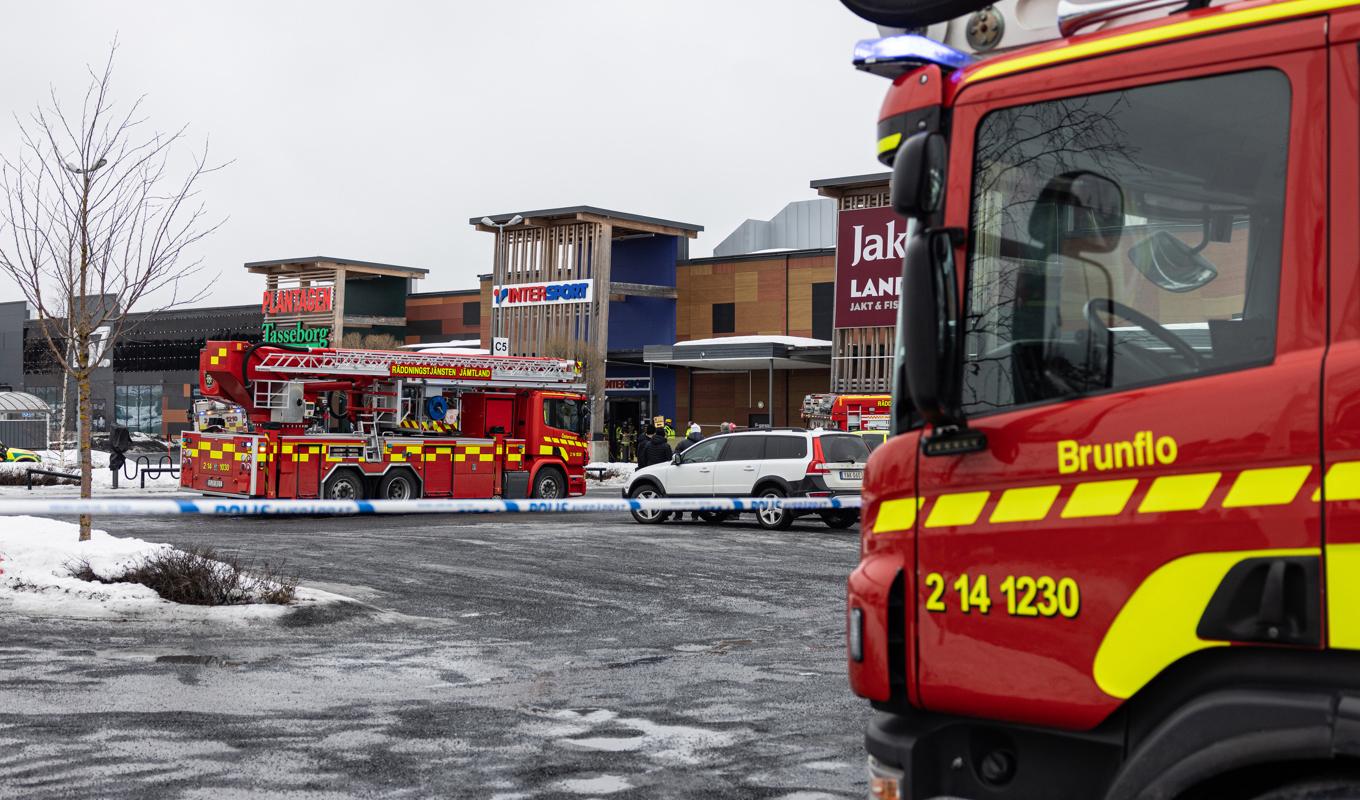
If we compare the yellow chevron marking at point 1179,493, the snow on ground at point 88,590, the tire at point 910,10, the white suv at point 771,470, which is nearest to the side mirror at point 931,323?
the yellow chevron marking at point 1179,493

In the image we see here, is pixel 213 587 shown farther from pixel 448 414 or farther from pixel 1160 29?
pixel 448 414

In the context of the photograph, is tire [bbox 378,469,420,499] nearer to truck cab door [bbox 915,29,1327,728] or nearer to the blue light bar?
the blue light bar

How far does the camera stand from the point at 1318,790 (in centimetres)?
316

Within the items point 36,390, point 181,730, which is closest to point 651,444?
point 181,730

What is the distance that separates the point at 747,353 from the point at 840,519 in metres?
27.1

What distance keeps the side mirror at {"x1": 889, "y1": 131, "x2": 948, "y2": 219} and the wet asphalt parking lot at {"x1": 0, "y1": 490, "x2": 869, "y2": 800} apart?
3.07m

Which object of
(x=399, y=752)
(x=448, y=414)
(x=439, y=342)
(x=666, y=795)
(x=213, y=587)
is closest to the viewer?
(x=666, y=795)

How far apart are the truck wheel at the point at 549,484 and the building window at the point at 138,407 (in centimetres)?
5926

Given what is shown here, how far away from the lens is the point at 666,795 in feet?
19.5

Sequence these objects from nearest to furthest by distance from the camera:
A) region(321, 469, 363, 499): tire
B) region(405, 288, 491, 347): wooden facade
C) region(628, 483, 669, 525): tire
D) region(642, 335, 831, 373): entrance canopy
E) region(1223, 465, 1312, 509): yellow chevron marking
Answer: region(1223, 465, 1312, 509): yellow chevron marking
region(628, 483, 669, 525): tire
region(321, 469, 363, 499): tire
region(642, 335, 831, 373): entrance canopy
region(405, 288, 491, 347): wooden facade

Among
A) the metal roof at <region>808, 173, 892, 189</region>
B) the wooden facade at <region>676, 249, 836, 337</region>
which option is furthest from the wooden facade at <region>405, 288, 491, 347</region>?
the metal roof at <region>808, 173, 892, 189</region>

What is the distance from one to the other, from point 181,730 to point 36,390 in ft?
279

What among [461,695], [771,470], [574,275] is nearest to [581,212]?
[574,275]

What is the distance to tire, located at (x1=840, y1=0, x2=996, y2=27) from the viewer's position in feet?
15.0
